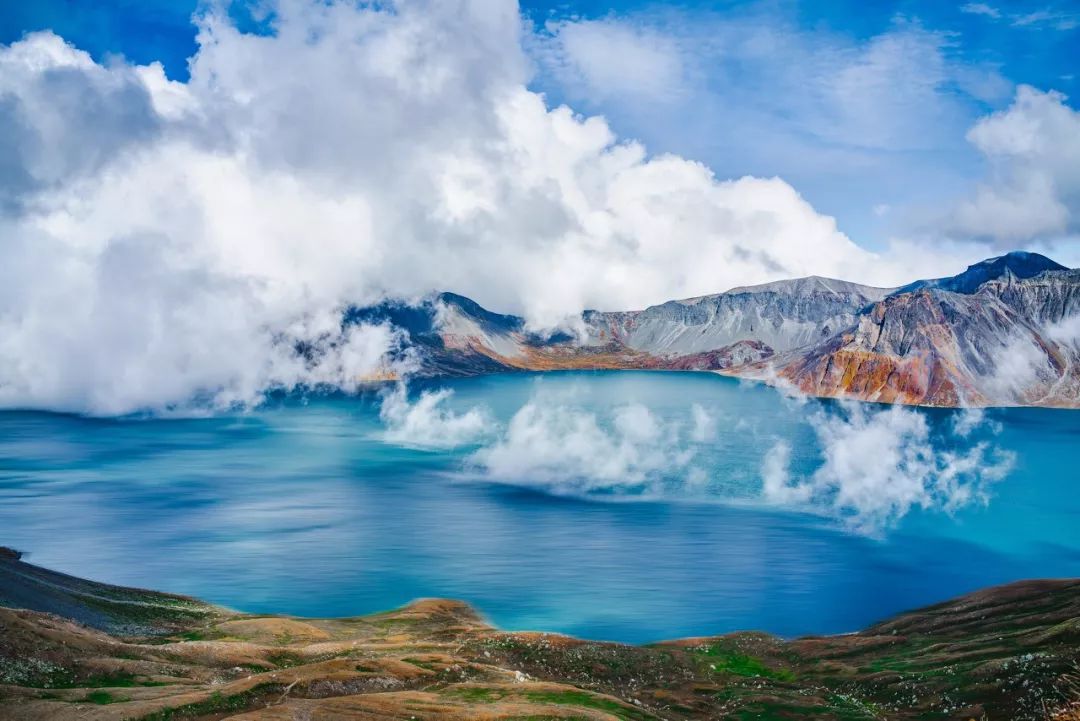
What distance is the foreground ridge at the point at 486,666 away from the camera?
5219 cm

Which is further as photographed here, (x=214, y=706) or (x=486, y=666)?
(x=486, y=666)

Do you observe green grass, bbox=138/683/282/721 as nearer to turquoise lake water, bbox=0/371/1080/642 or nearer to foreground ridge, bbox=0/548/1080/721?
foreground ridge, bbox=0/548/1080/721

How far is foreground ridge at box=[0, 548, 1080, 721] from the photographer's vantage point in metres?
52.2

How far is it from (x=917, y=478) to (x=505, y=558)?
407ft

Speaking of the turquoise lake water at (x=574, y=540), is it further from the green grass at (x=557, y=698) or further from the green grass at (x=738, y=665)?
the green grass at (x=557, y=698)

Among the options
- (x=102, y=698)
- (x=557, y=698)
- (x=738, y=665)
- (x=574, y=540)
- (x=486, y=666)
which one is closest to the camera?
(x=102, y=698)

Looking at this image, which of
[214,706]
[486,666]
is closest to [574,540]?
[486,666]

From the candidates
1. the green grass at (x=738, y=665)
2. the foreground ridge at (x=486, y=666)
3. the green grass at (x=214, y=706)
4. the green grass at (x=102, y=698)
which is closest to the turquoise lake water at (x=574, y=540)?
Result: the green grass at (x=738, y=665)

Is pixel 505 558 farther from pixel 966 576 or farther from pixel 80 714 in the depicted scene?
pixel 80 714

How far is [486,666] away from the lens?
2660 inches

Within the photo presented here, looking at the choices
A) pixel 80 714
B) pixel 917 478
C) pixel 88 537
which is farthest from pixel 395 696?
pixel 917 478

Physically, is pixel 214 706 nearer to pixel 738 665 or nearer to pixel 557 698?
pixel 557 698

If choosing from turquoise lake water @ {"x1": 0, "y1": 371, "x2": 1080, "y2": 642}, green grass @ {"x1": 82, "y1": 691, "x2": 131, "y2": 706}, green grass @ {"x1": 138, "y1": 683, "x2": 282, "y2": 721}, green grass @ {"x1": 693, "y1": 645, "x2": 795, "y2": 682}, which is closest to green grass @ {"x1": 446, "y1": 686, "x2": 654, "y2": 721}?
green grass @ {"x1": 138, "y1": 683, "x2": 282, "y2": 721}

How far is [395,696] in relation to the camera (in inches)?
2163
